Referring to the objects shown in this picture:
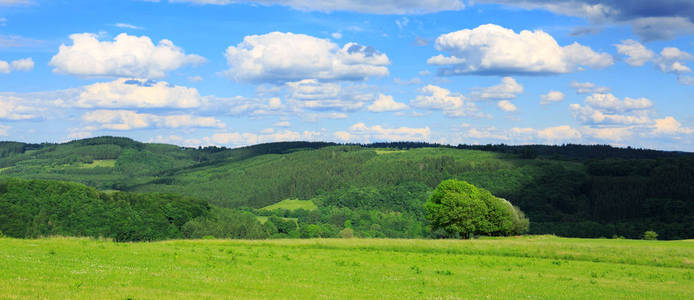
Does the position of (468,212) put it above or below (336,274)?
below

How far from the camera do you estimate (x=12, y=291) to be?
706 inches

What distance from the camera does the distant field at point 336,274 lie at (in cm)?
2166

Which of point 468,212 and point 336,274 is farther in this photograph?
point 468,212

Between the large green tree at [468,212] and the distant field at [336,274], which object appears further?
the large green tree at [468,212]

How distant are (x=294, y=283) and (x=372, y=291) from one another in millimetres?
4297

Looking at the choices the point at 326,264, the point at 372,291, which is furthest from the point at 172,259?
the point at 372,291

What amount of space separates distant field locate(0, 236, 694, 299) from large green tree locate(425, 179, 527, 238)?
29.6 m

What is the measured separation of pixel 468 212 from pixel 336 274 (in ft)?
178

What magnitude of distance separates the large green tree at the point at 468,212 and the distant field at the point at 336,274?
29.6m

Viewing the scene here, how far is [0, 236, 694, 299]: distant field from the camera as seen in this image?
21656 mm

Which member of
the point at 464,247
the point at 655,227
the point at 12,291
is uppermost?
the point at 12,291

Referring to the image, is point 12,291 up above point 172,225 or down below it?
above

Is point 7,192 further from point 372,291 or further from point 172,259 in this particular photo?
point 372,291

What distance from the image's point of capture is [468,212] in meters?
82.2
